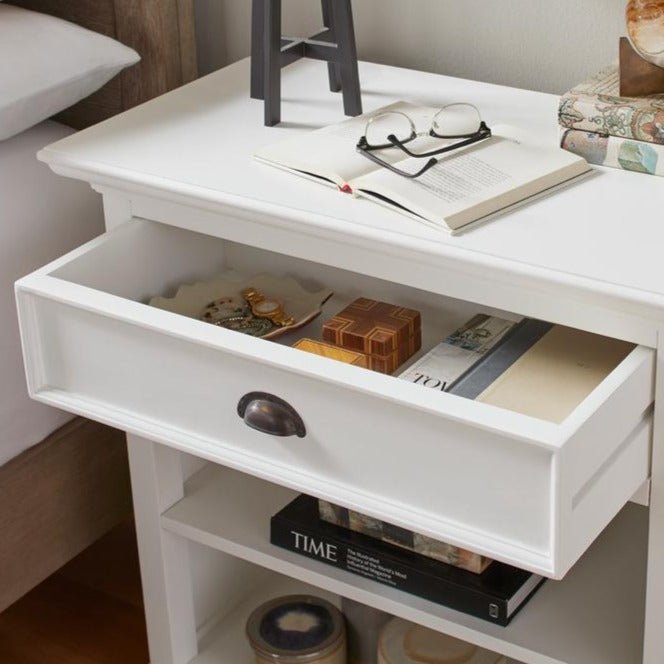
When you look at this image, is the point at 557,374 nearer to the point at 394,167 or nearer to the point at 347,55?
the point at 394,167

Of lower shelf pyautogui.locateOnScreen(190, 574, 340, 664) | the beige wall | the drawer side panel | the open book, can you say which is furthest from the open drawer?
lower shelf pyautogui.locateOnScreen(190, 574, 340, 664)


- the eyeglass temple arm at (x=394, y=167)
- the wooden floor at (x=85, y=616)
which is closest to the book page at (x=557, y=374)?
the eyeglass temple arm at (x=394, y=167)

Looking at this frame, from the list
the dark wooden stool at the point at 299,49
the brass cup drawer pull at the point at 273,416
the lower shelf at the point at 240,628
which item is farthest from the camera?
the lower shelf at the point at 240,628

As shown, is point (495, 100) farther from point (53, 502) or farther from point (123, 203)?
point (53, 502)

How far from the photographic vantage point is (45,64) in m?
1.40

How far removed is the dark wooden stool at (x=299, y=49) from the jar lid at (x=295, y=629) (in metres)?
0.55

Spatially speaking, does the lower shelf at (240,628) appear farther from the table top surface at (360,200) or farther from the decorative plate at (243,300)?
the table top surface at (360,200)

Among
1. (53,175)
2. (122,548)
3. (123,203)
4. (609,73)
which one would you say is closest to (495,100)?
(609,73)

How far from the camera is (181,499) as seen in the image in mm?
1424

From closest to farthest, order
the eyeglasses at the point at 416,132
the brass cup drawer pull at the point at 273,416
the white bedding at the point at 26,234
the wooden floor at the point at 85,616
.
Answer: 1. the brass cup drawer pull at the point at 273,416
2. the eyeglasses at the point at 416,132
3. the white bedding at the point at 26,234
4. the wooden floor at the point at 85,616

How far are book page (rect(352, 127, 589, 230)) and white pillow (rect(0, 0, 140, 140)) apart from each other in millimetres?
456

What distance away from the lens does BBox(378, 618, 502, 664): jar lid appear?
138 cm

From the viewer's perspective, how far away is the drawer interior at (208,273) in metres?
1.21

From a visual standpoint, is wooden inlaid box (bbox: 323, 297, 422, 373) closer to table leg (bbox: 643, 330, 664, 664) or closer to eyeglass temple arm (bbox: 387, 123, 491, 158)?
eyeglass temple arm (bbox: 387, 123, 491, 158)
